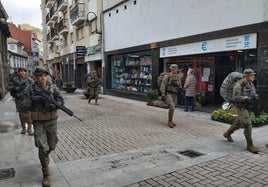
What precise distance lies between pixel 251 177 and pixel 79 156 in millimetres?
3147

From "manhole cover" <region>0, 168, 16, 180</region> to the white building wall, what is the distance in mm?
7735

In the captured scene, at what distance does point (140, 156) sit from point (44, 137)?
196 centimetres

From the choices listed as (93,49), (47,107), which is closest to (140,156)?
(47,107)

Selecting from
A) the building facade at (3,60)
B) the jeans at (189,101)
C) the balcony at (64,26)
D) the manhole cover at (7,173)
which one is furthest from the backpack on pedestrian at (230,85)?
the balcony at (64,26)

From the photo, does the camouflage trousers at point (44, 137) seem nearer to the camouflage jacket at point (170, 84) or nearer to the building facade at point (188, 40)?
the camouflage jacket at point (170, 84)

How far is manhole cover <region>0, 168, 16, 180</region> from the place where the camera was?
4.71 metres

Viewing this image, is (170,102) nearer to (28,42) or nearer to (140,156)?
(140,156)

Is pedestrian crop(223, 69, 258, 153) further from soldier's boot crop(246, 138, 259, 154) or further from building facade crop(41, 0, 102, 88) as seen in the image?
building facade crop(41, 0, 102, 88)

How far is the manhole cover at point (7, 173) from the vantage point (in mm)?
4715

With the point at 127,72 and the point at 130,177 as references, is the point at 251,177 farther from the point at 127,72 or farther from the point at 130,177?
the point at 127,72

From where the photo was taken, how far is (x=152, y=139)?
276 inches

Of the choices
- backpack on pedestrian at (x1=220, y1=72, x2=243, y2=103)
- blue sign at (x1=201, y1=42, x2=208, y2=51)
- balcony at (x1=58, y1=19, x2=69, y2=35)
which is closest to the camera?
backpack on pedestrian at (x1=220, y1=72, x2=243, y2=103)

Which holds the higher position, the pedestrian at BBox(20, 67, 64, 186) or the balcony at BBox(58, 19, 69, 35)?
the balcony at BBox(58, 19, 69, 35)

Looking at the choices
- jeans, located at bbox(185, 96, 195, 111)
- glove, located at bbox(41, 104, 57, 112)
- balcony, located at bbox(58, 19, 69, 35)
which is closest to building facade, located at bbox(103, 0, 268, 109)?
jeans, located at bbox(185, 96, 195, 111)
